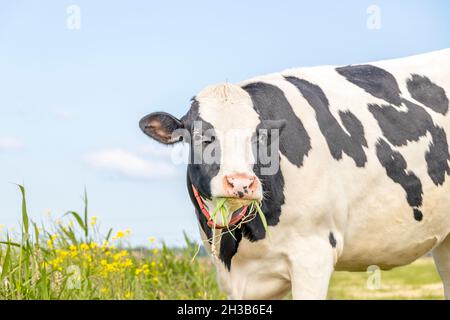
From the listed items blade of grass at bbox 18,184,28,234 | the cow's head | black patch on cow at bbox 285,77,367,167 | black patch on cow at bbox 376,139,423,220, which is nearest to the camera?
the cow's head

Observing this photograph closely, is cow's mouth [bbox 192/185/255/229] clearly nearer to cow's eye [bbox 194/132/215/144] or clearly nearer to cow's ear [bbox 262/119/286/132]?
cow's eye [bbox 194/132/215/144]

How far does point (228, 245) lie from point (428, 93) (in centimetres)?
302

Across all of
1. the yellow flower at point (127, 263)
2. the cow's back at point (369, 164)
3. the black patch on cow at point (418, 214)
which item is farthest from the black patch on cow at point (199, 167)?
the yellow flower at point (127, 263)

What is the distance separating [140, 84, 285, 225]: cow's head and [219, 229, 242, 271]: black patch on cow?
518 mm

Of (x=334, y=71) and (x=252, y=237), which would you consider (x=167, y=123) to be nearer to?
(x=252, y=237)

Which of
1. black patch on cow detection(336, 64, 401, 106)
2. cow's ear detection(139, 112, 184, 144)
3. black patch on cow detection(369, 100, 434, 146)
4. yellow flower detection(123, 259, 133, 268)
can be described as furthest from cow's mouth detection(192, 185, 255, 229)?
yellow flower detection(123, 259, 133, 268)

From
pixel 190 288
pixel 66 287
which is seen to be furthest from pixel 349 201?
pixel 190 288

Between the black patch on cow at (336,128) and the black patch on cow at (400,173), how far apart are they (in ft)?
0.74

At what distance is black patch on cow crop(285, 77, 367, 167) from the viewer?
7.14 m

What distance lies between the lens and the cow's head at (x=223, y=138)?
5.96 meters

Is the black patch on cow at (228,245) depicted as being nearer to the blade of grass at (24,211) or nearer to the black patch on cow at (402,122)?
the blade of grass at (24,211)

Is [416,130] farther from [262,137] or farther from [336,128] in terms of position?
[262,137]

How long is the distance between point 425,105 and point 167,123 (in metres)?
3.04

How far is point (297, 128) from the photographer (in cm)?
694
